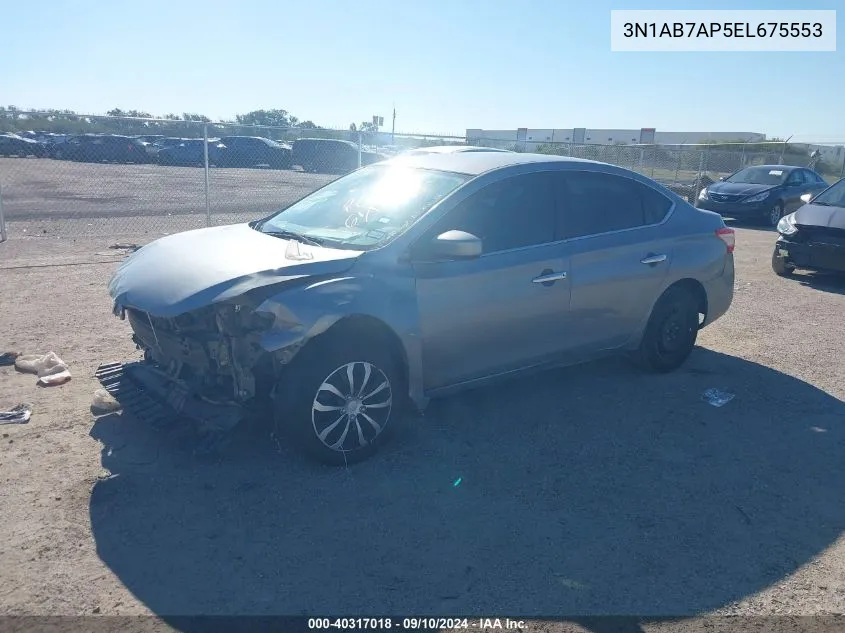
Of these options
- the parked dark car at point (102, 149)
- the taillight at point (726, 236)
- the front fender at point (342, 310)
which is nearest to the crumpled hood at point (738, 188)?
the taillight at point (726, 236)

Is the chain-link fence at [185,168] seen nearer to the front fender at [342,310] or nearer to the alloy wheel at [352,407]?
the front fender at [342,310]

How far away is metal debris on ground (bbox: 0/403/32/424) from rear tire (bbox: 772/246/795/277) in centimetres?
1010

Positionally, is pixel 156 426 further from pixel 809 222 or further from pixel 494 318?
pixel 809 222

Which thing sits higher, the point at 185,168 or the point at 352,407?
the point at 185,168

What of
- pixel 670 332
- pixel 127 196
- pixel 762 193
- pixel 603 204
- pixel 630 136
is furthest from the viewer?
pixel 630 136

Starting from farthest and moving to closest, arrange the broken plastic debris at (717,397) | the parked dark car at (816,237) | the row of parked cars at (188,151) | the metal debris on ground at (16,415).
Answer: the row of parked cars at (188,151), the parked dark car at (816,237), the broken plastic debris at (717,397), the metal debris on ground at (16,415)

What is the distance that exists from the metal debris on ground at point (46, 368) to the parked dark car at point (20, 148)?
21.6 m

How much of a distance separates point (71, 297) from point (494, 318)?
5.25 m

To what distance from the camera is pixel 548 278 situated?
16.3 feet

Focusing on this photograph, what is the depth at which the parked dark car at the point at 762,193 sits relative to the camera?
17.2 metres

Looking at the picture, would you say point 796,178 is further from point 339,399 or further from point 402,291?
point 339,399

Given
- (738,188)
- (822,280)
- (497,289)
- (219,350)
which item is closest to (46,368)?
(219,350)

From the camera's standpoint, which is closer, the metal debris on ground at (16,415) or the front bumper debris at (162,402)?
the front bumper debris at (162,402)

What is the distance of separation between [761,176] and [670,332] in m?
13.8
